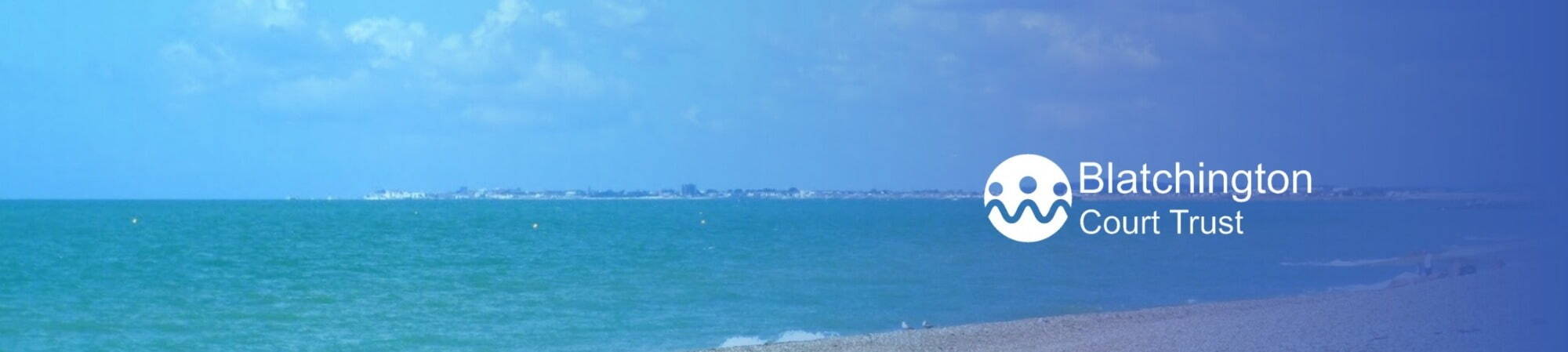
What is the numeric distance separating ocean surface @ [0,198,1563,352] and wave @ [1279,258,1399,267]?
26 centimetres

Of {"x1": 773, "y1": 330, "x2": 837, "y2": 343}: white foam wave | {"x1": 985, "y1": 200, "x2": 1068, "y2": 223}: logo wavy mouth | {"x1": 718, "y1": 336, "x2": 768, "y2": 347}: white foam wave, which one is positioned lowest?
{"x1": 718, "y1": 336, "x2": 768, "y2": 347}: white foam wave

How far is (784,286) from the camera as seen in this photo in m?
27.9

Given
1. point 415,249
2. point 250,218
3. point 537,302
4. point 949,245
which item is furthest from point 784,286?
point 250,218

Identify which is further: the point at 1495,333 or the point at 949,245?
the point at 949,245

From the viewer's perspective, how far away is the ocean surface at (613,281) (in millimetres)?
20406

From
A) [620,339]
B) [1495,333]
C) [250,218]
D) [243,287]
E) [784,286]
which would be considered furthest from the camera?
[250,218]

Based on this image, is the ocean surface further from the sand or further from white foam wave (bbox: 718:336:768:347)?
the sand

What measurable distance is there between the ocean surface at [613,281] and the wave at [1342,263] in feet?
0.85

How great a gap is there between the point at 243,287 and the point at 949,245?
23747 millimetres

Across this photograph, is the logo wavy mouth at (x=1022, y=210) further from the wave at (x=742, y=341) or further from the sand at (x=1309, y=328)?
the wave at (x=742, y=341)

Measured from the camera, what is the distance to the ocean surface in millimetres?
20406

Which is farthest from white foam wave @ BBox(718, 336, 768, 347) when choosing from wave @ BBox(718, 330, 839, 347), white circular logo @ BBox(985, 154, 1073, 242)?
white circular logo @ BBox(985, 154, 1073, 242)

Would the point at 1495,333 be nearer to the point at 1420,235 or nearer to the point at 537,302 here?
the point at 537,302

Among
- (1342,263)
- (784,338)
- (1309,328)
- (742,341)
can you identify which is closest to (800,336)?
(784,338)
